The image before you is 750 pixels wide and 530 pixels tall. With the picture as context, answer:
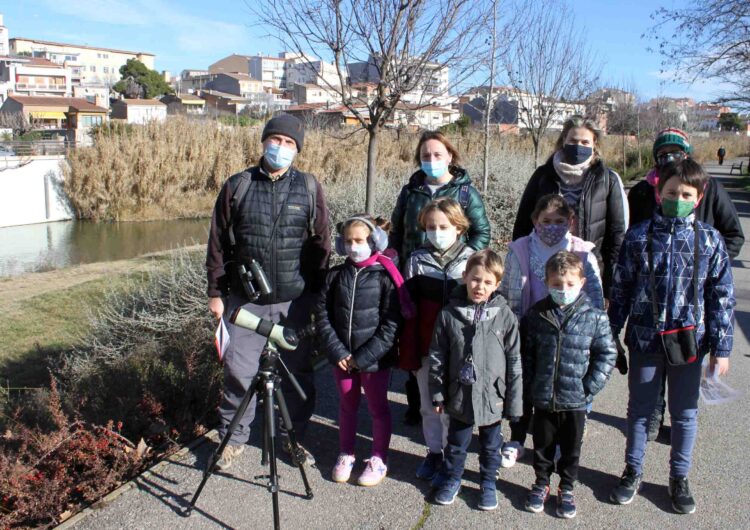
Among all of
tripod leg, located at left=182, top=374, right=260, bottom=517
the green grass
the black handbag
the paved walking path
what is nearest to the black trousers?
the paved walking path

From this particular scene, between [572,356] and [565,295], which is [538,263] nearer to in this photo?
[565,295]

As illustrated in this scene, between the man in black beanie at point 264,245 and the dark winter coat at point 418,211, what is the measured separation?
521mm

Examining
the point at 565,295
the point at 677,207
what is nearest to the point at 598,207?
the point at 677,207

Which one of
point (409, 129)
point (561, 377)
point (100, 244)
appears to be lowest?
point (100, 244)

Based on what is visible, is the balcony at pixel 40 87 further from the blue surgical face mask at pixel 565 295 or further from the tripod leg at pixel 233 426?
the blue surgical face mask at pixel 565 295

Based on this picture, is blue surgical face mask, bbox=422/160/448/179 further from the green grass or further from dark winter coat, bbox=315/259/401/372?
the green grass

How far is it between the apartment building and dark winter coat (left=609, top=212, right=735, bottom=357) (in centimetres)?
12719

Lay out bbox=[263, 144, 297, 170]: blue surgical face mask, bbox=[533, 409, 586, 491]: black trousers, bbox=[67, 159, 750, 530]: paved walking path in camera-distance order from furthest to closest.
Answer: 1. bbox=[263, 144, 297, 170]: blue surgical face mask
2. bbox=[533, 409, 586, 491]: black trousers
3. bbox=[67, 159, 750, 530]: paved walking path

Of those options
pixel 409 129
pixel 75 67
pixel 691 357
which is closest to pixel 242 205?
pixel 691 357

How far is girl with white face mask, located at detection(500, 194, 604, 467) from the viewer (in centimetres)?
365

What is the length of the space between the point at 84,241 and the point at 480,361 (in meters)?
22.6

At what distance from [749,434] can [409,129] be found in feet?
23.7

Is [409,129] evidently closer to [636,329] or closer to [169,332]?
[169,332]

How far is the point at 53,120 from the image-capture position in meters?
65.3
